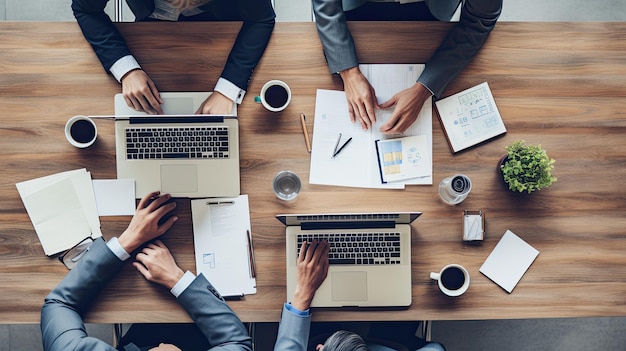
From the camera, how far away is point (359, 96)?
1485mm

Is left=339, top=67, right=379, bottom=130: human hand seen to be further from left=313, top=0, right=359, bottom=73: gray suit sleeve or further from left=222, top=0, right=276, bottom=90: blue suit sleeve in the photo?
left=222, top=0, right=276, bottom=90: blue suit sleeve

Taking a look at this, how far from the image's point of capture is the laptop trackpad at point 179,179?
1.48m

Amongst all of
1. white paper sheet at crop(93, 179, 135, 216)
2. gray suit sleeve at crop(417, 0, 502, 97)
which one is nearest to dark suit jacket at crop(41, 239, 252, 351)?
white paper sheet at crop(93, 179, 135, 216)

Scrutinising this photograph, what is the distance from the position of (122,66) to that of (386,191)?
0.92m

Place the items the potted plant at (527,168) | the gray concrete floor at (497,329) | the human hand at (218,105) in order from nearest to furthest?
the potted plant at (527,168)
the human hand at (218,105)
the gray concrete floor at (497,329)

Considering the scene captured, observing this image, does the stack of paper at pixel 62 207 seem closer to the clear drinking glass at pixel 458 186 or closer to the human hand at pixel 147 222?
the human hand at pixel 147 222

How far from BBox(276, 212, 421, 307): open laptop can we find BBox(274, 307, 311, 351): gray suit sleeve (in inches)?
2.5

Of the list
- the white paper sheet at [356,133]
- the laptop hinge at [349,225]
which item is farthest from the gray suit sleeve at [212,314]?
the white paper sheet at [356,133]

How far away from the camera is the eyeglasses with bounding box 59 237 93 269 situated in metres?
1.49

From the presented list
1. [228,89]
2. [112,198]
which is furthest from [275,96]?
[112,198]

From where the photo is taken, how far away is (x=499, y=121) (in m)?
1.52

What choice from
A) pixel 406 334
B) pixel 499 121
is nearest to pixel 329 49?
pixel 499 121

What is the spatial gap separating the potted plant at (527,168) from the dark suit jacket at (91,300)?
3.14ft

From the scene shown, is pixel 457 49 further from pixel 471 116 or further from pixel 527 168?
pixel 527 168
